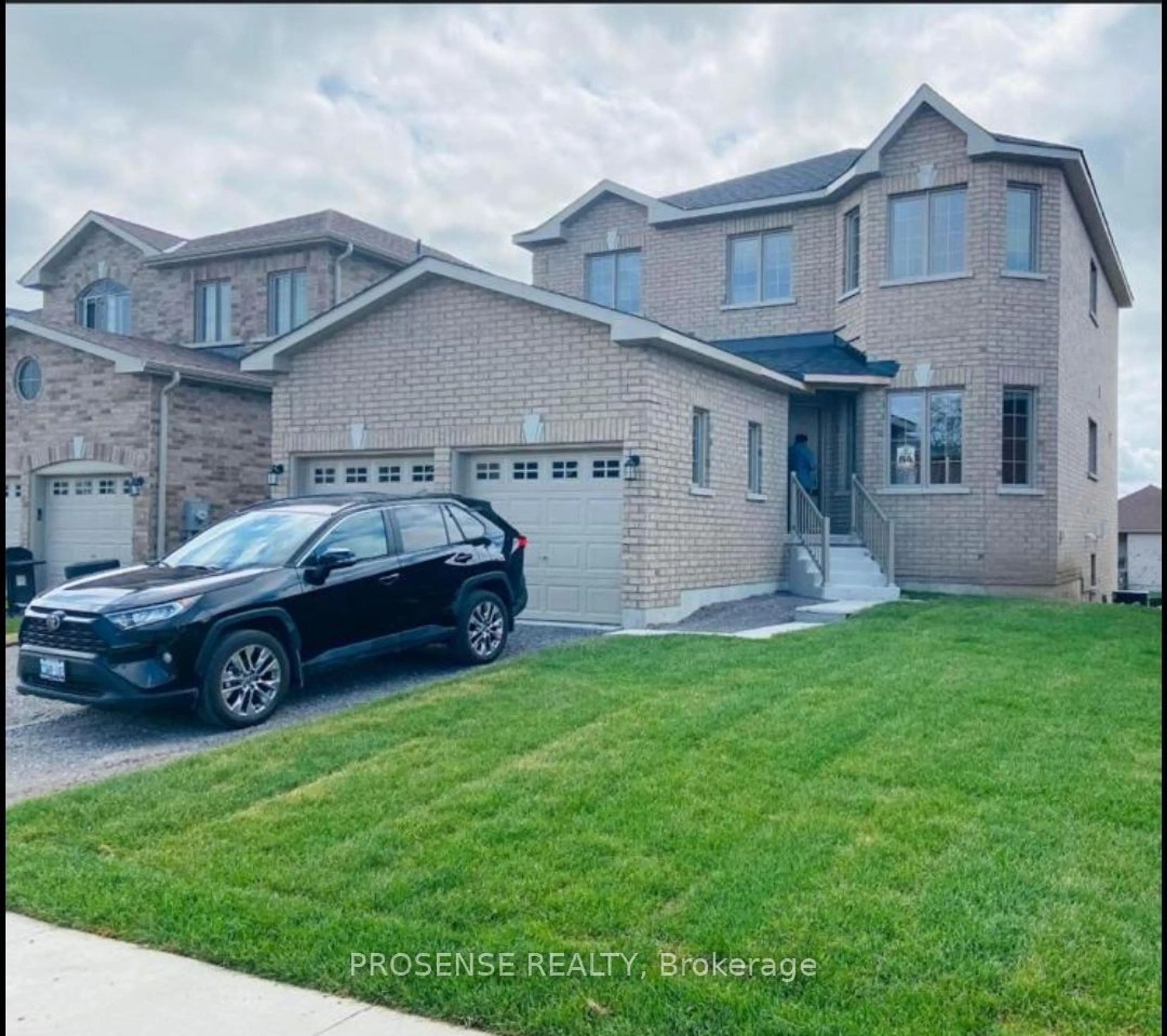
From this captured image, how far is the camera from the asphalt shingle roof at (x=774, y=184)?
2009 centimetres

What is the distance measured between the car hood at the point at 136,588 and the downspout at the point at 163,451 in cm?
882

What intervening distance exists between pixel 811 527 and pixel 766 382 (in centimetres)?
273

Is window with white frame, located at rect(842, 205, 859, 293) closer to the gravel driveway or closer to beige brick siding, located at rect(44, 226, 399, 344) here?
beige brick siding, located at rect(44, 226, 399, 344)

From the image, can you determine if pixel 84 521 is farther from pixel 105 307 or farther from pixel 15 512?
pixel 105 307

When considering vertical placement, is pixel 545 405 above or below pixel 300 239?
below

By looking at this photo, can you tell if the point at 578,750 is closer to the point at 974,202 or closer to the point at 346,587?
the point at 346,587

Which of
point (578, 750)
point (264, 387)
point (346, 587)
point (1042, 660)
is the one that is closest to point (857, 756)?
point (578, 750)

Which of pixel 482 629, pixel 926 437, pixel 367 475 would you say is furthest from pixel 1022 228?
pixel 482 629

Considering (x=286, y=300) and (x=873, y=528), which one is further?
(x=286, y=300)

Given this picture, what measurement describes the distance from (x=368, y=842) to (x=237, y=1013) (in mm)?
1535

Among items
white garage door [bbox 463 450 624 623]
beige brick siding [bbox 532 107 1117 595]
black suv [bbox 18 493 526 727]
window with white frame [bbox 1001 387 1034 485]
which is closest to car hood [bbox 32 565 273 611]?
black suv [bbox 18 493 526 727]

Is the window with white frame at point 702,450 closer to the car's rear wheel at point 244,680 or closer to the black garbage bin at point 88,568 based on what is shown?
the car's rear wheel at point 244,680

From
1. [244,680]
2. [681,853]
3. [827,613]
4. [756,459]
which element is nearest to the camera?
[681,853]

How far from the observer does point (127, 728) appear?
28.2 feet
